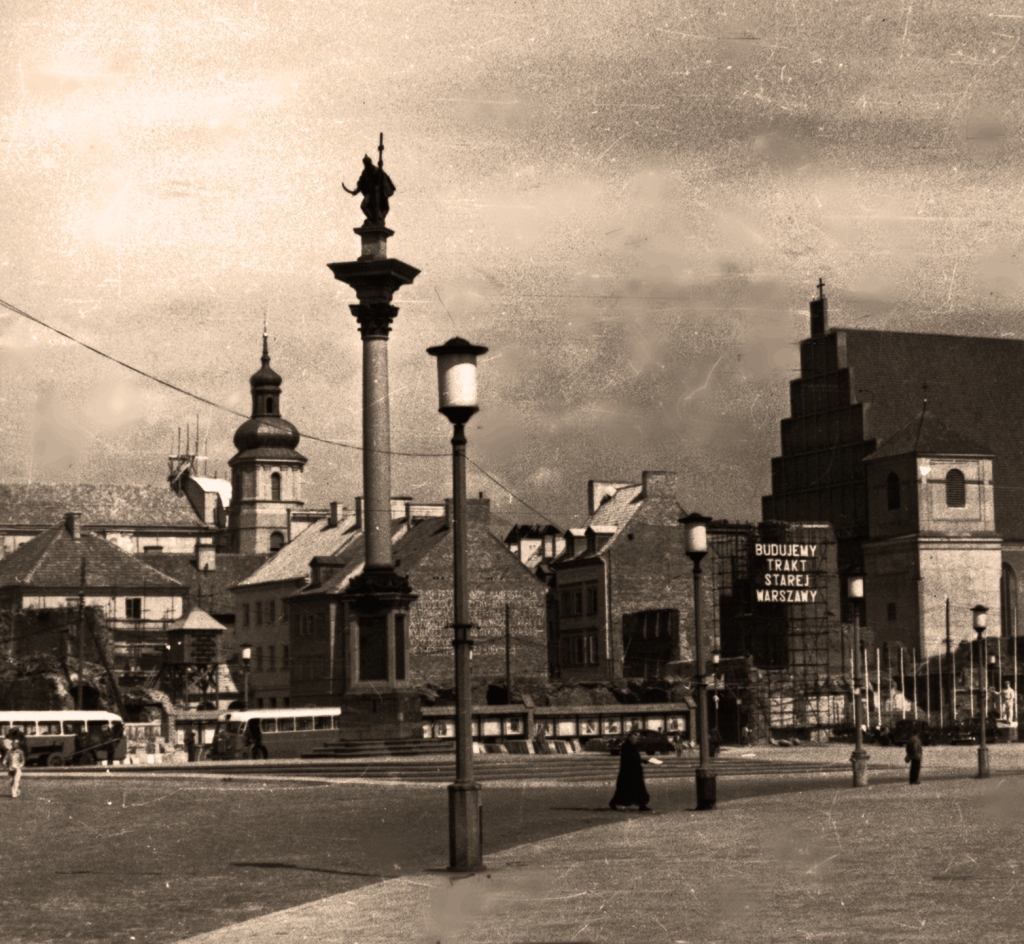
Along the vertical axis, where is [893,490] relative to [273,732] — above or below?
above

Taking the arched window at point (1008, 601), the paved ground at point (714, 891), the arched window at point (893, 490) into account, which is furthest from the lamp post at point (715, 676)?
the paved ground at point (714, 891)

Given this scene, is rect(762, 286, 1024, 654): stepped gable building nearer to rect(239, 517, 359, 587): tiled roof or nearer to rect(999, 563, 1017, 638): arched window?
rect(999, 563, 1017, 638): arched window

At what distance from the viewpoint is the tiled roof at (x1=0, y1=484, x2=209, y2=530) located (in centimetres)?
16125

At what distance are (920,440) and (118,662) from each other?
4531 centimetres

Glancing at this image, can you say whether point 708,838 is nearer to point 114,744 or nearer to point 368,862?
point 368,862

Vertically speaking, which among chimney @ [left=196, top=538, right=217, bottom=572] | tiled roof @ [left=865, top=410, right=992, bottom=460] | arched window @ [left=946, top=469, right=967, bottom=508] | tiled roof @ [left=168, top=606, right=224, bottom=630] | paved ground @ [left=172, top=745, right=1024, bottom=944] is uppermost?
tiled roof @ [left=865, top=410, right=992, bottom=460]

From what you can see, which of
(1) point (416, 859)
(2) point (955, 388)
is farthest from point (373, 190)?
(2) point (955, 388)

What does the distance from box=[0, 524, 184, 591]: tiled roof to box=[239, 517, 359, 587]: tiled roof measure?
8.42m

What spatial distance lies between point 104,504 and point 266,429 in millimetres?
15518

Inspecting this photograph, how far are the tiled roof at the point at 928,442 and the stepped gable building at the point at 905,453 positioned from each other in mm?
73

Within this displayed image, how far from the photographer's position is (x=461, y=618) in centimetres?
1641

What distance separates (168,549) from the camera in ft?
541

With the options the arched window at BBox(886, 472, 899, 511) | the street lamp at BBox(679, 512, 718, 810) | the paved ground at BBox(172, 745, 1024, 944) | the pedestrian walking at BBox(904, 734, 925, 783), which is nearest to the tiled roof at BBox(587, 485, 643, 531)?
the arched window at BBox(886, 472, 899, 511)

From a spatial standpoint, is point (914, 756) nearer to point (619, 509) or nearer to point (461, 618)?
point (461, 618)
